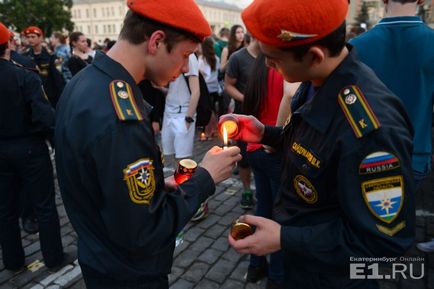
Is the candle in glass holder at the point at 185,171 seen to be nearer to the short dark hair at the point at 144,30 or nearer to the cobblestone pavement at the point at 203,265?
the short dark hair at the point at 144,30

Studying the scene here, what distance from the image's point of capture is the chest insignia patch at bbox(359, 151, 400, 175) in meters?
1.24

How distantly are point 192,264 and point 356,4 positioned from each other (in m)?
46.5

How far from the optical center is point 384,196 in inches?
50.4

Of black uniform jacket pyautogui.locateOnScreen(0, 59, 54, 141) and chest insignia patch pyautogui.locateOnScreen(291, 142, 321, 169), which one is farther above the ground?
chest insignia patch pyautogui.locateOnScreen(291, 142, 321, 169)

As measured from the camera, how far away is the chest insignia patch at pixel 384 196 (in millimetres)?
1270

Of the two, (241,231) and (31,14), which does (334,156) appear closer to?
(241,231)

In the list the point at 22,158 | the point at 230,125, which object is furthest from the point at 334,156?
the point at 22,158

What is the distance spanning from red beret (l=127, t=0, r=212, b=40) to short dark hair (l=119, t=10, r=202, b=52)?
3 cm

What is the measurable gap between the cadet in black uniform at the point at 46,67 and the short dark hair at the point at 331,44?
608cm

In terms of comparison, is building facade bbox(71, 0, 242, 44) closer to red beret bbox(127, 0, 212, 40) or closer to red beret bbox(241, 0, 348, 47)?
red beret bbox(127, 0, 212, 40)

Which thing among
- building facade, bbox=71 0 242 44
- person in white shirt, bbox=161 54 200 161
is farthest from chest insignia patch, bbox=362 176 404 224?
building facade, bbox=71 0 242 44

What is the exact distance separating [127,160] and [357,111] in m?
0.92

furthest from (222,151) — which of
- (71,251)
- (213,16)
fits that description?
(213,16)

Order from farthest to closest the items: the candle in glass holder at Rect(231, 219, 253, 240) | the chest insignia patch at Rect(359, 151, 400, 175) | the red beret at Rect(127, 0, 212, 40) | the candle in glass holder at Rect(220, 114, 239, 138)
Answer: the candle in glass holder at Rect(220, 114, 239, 138) → the candle in glass holder at Rect(231, 219, 253, 240) → the red beret at Rect(127, 0, 212, 40) → the chest insignia patch at Rect(359, 151, 400, 175)
